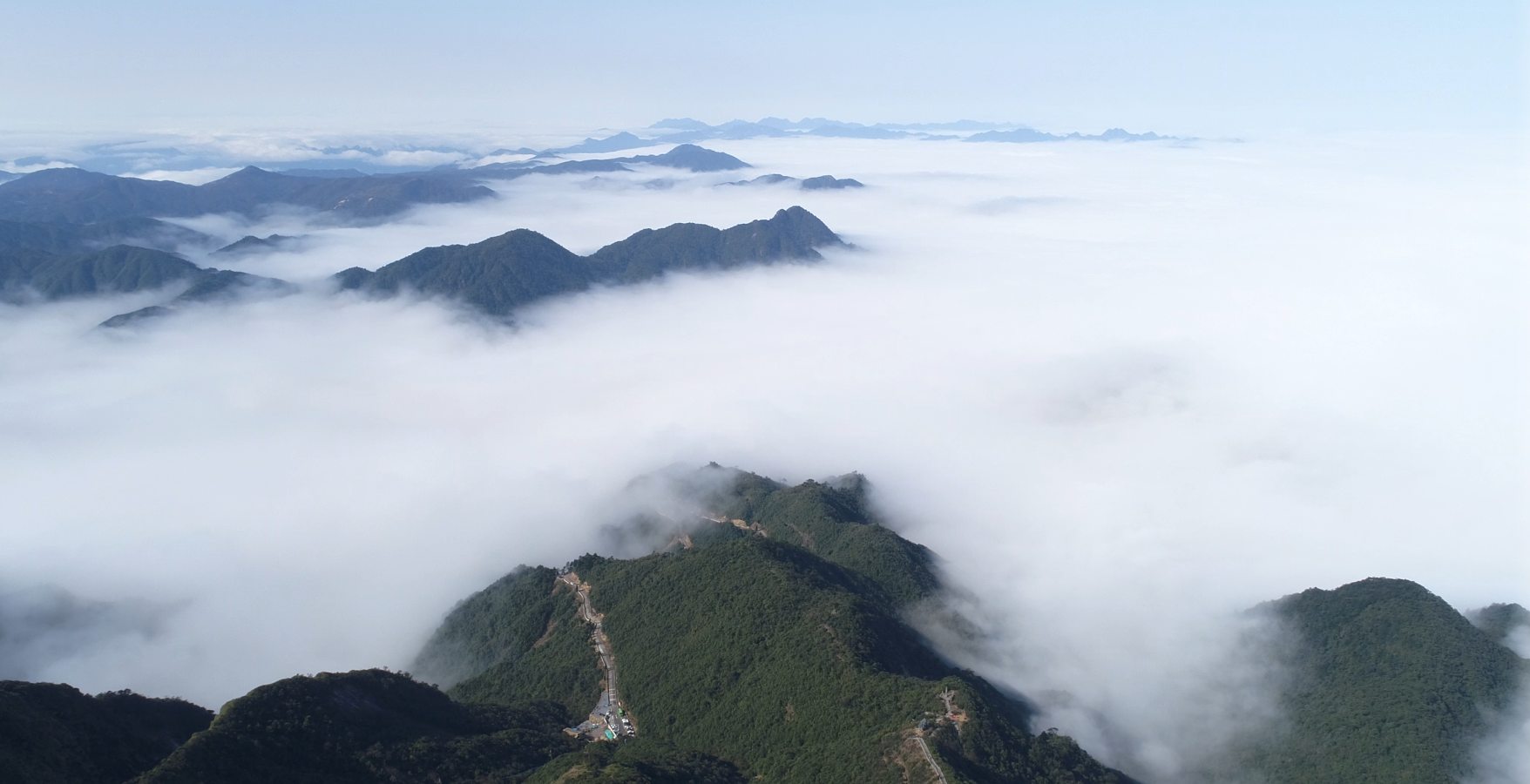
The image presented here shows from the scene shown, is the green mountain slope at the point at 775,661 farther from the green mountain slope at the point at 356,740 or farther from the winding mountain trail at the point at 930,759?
the green mountain slope at the point at 356,740

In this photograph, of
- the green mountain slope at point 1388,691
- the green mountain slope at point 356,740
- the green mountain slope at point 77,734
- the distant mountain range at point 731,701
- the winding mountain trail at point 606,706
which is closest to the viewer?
the green mountain slope at point 77,734

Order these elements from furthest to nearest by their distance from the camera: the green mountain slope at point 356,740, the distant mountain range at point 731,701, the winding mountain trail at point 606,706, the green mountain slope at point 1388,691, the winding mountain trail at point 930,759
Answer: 1. the green mountain slope at point 1388,691
2. the winding mountain trail at point 606,706
3. the winding mountain trail at point 930,759
4. the distant mountain range at point 731,701
5. the green mountain slope at point 356,740

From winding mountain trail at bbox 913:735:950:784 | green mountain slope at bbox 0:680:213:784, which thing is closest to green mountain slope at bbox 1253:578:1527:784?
winding mountain trail at bbox 913:735:950:784

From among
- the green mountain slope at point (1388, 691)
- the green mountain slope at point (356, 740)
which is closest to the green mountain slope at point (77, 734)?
the green mountain slope at point (356, 740)

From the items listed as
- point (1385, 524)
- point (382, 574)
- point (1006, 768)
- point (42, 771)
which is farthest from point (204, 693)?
point (1385, 524)

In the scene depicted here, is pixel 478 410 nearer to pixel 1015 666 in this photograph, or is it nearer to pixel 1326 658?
pixel 1015 666

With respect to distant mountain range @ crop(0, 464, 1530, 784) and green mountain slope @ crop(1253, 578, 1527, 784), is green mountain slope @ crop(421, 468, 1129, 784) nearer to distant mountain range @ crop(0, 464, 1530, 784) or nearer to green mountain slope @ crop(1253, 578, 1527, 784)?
distant mountain range @ crop(0, 464, 1530, 784)
